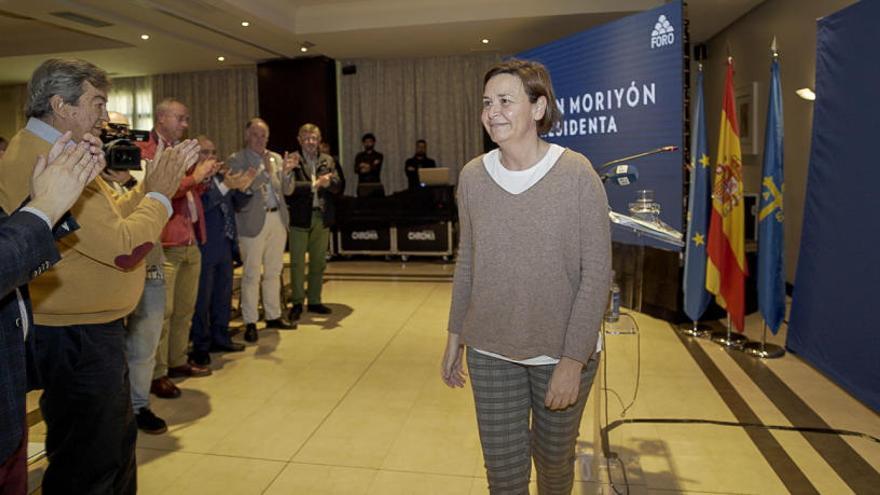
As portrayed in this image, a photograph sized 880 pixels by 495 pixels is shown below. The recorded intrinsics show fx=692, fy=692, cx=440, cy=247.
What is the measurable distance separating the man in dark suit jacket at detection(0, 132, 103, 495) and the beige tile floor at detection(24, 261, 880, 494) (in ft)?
5.25

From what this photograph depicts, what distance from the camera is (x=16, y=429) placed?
4.33ft

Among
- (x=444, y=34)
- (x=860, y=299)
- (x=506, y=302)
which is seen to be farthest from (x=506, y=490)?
(x=444, y=34)

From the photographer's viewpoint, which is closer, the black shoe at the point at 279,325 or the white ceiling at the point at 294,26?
the black shoe at the point at 279,325

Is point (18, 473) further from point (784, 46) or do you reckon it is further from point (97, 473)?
point (784, 46)

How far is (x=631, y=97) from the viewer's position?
5.84m

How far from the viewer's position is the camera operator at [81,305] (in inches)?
76.9

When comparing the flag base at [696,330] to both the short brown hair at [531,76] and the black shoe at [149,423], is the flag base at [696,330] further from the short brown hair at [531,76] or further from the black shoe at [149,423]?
the short brown hair at [531,76]

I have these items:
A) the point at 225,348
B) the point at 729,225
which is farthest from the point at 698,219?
the point at 225,348

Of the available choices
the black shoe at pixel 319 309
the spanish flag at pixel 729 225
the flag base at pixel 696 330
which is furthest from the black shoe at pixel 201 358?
the spanish flag at pixel 729 225

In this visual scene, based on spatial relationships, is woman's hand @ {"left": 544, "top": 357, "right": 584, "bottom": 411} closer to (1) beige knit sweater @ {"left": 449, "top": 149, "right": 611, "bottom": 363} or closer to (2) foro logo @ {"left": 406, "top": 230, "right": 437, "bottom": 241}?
(1) beige knit sweater @ {"left": 449, "top": 149, "right": 611, "bottom": 363}

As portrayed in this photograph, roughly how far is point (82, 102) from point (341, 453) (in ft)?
6.23

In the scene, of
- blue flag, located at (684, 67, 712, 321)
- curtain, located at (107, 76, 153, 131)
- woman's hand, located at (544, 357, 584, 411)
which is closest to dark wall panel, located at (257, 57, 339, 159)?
curtain, located at (107, 76, 153, 131)

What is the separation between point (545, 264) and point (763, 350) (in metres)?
3.57

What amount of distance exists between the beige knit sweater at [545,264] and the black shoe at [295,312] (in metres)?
4.21
